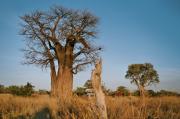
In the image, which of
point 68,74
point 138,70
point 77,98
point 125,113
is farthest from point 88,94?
point 138,70

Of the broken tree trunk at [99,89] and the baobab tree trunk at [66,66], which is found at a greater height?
the baobab tree trunk at [66,66]

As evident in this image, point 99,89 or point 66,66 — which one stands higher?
point 66,66

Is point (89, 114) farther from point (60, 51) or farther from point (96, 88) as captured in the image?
point (60, 51)

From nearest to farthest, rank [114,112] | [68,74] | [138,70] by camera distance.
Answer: [114,112]
[68,74]
[138,70]

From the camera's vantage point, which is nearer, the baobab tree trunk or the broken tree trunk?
the broken tree trunk

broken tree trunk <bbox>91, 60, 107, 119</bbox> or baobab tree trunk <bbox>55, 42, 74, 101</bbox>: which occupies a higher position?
baobab tree trunk <bbox>55, 42, 74, 101</bbox>

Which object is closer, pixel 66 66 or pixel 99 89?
pixel 99 89

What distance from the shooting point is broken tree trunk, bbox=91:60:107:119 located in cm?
418

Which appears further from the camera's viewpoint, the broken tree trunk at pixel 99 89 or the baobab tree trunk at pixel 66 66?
the baobab tree trunk at pixel 66 66

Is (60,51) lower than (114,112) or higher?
higher

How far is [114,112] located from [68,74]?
1568 centimetres

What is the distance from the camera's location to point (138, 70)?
36094 millimetres

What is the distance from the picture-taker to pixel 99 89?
435 cm

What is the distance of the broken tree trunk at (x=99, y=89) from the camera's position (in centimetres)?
418
